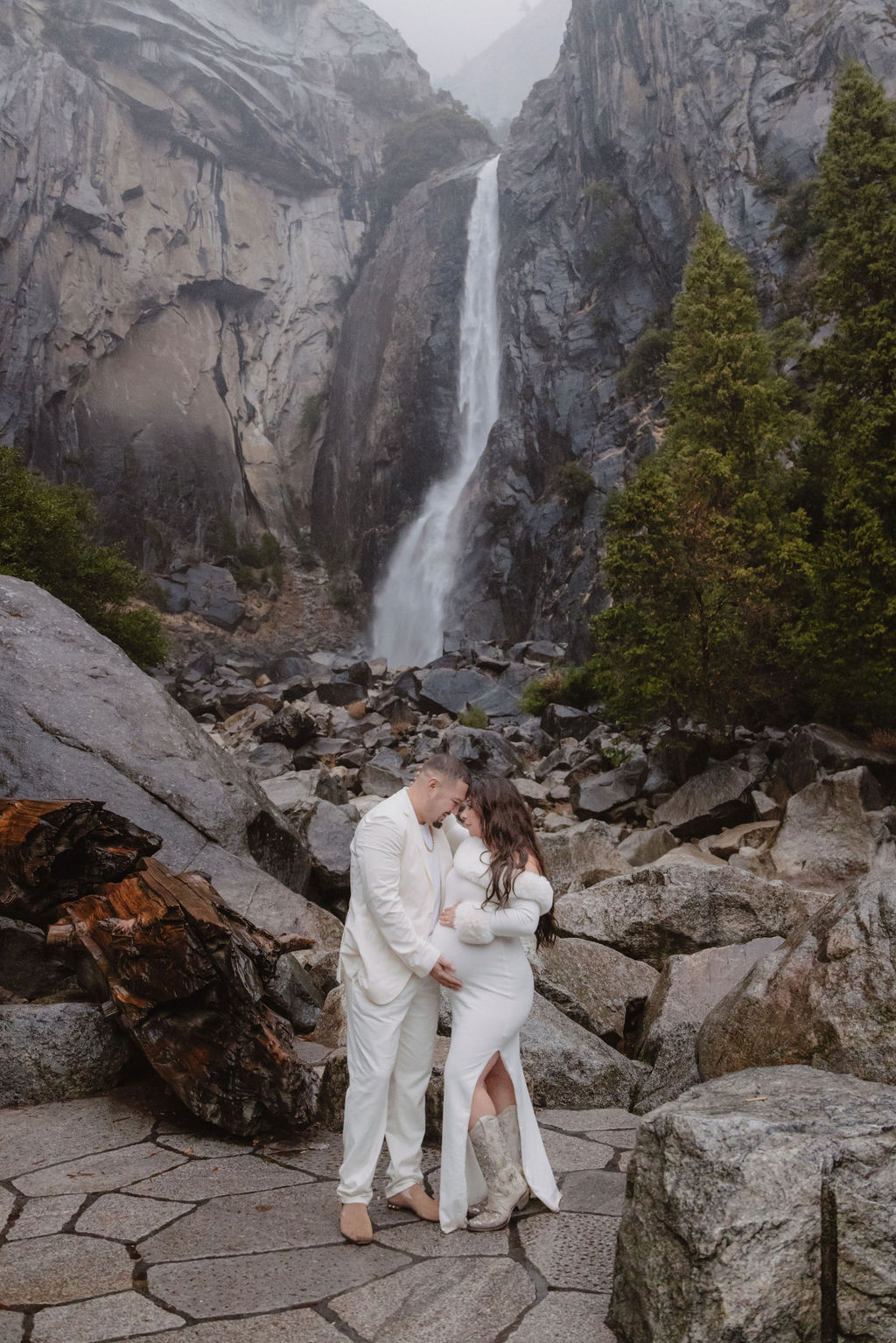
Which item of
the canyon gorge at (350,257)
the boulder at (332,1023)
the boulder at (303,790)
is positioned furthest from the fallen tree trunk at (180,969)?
the canyon gorge at (350,257)

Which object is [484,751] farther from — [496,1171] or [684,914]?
[496,1171]

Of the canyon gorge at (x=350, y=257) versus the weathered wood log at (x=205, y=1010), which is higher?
the canyon gorge at (x=350, y=257)

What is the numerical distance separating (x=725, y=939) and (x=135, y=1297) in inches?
191

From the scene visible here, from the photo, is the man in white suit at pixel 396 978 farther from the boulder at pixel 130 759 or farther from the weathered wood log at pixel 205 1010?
the boulder at pixel 130 759

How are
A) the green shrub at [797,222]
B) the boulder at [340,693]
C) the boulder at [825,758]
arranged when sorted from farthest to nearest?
the green shrub at [797,222] < the boulder at [340,693] < the boulder at [825,758]

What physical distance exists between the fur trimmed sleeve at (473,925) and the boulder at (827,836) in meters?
6.28

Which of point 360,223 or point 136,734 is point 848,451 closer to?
point 136,734

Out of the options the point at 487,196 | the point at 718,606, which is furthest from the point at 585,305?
the point at 718,606

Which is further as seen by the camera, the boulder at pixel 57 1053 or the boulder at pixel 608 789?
the boulder at pixel 608 789

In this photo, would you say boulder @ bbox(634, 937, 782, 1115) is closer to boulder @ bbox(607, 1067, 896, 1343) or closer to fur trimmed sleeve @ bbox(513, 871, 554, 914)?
fur trimmed sleeve @ bbox(513, 871, 554, 914)

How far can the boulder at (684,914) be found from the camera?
22.0 ft

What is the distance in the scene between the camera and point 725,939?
670 cm

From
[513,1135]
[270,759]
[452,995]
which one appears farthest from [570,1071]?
[270,759]

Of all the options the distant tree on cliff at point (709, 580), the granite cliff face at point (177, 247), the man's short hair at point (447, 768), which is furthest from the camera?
the granite cliff face at point (177, 247)
